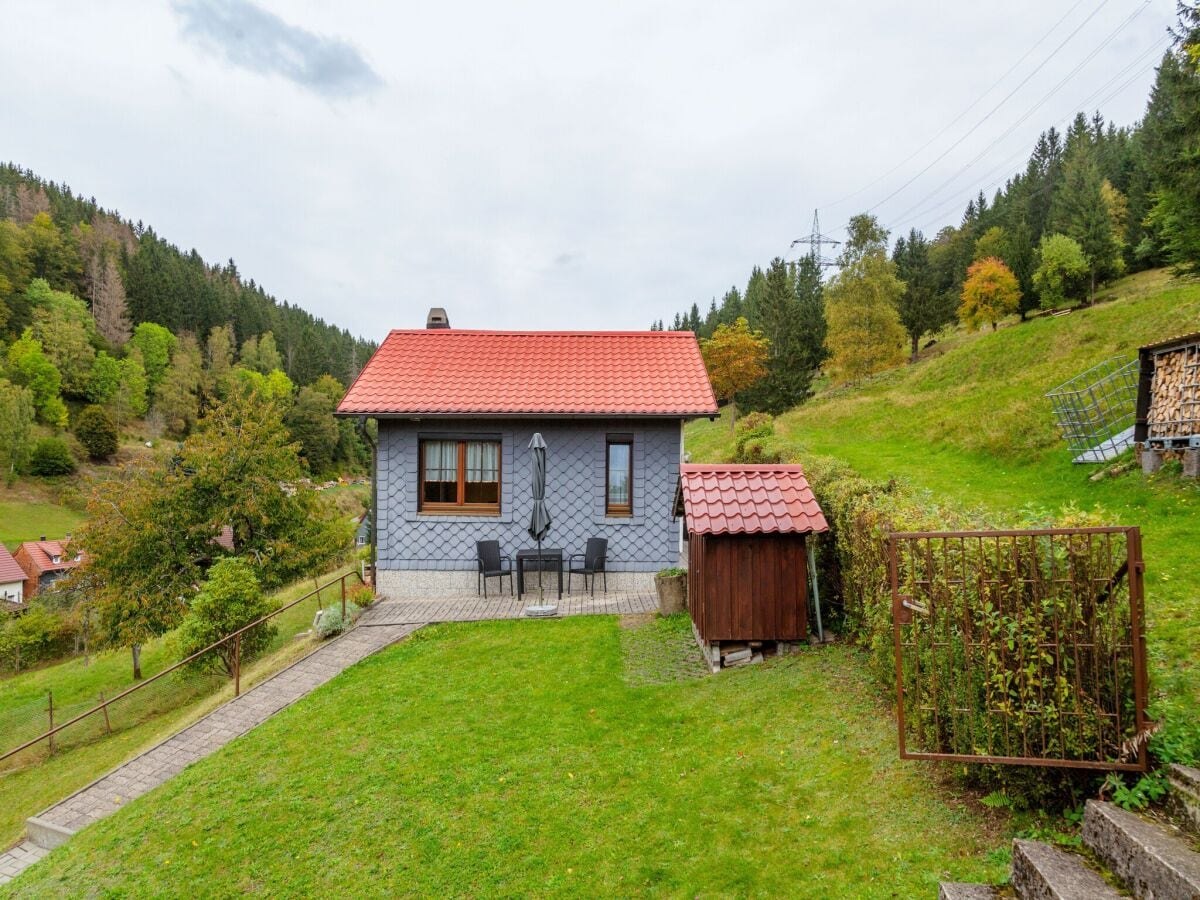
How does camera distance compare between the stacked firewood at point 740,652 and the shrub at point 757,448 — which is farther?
the shrub at point 757,448

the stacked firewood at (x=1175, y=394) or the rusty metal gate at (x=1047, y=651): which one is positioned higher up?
the stacked firewood at (x=1175, y=394)

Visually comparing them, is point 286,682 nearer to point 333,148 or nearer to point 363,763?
point 363,763

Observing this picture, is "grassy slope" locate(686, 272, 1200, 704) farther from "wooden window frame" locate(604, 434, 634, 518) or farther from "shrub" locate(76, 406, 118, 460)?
"shrub" locate(76, 406, 118, 460)

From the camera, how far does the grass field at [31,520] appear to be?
140 ft

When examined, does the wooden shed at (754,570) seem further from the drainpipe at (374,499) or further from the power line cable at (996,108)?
the power line cable at (996,108)

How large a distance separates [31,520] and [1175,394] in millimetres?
65409

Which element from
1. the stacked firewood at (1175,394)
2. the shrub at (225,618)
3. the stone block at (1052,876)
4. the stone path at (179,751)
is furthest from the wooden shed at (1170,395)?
the shrub at (225,618)

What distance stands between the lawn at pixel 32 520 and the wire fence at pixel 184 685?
131ft

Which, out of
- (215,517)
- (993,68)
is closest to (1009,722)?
(215,517)

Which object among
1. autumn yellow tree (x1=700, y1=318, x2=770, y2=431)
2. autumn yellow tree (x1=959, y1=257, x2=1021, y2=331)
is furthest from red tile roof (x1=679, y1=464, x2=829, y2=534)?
autumn yellow tree (x1=959, y1=257, x2=1021, y2=331)

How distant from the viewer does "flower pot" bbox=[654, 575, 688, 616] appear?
975cm

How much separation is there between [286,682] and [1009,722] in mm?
8481

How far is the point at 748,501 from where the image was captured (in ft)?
23.8

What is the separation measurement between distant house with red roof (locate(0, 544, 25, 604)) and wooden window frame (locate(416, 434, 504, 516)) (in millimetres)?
37109
